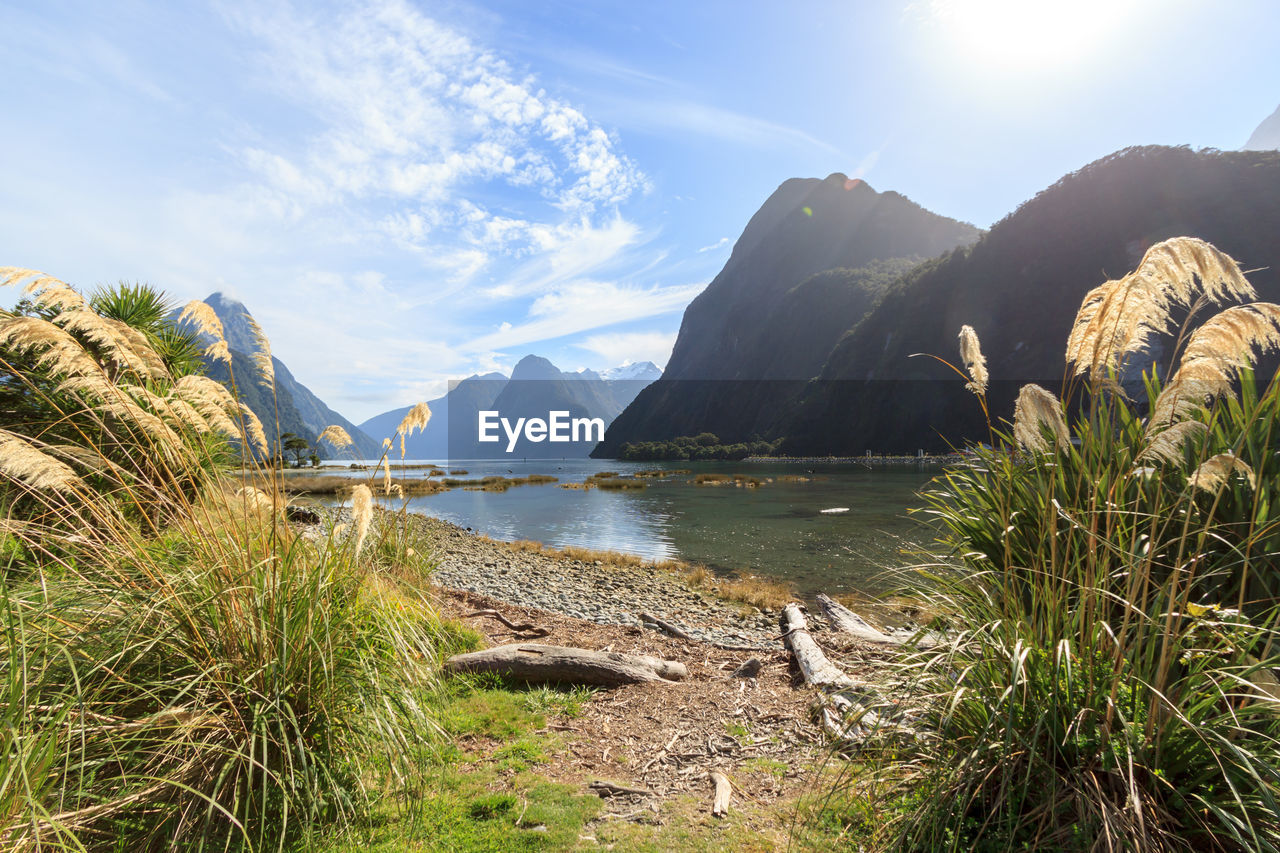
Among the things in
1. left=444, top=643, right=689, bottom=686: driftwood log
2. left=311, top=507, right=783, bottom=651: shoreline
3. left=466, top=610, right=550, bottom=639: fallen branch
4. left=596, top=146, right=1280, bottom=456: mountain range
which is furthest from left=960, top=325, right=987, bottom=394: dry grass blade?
left=596, top=146, right=1280, bottom=456: mountain range

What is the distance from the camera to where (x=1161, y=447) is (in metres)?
2.36

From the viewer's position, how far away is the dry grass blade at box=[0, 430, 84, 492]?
8.50 ft

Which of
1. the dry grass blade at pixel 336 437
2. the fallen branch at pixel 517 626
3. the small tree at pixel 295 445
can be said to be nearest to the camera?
the dry grass blade at pixel 336 437

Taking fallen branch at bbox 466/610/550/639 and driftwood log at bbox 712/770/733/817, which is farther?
fallen branch at bbox 466/610/550/639

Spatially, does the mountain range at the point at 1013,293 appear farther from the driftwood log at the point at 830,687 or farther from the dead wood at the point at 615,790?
the dead wood at the point at 615,790

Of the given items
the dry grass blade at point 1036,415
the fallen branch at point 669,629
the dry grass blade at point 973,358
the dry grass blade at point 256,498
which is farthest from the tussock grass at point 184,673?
the fallen branch at point 669,629

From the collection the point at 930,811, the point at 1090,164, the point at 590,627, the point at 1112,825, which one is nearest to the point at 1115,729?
the point at 1112,825

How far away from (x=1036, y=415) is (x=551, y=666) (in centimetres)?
575

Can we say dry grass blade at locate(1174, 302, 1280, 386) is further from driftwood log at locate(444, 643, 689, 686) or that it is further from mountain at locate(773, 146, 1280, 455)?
mountain at locate(773, 146, 1280, 455)

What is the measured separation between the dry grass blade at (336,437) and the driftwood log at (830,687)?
390 cm

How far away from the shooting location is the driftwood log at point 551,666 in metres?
6.51

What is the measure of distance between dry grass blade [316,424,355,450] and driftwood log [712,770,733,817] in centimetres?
377

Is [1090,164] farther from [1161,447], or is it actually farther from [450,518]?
[1161,447]

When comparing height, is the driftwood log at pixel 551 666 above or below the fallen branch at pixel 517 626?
above
